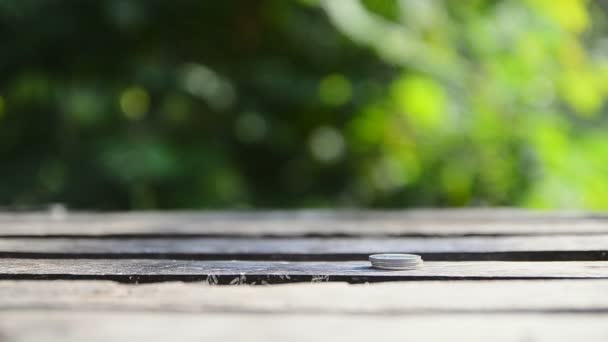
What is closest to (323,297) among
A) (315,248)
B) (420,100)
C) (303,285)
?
(303,285)

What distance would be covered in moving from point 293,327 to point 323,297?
0.46 feet

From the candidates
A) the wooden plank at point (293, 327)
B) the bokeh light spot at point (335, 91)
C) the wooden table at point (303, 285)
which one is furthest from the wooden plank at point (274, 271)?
the bokeh light spot at point (335, 91)

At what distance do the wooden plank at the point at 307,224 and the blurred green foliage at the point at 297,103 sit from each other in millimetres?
2039

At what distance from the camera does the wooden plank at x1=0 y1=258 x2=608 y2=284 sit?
97cm

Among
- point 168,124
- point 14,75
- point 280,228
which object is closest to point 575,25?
point 168,124

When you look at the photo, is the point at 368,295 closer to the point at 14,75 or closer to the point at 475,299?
the point at 475,299

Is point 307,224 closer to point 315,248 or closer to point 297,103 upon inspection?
point 315,248

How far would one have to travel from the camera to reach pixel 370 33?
429cm

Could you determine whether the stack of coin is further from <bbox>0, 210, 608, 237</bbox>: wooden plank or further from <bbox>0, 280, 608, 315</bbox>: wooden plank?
<bbox>0, 210, 608, 237</bbox>: wooden plank

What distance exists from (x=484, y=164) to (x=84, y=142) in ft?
7.31

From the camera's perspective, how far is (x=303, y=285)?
2.97 feet

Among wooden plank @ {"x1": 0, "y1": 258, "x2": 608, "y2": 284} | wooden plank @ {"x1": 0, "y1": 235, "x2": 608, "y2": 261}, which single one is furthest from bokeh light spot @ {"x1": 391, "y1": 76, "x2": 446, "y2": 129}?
wooden plank @ {"x1": 0, "y1": 258, "x2": 608, "y2": 284}

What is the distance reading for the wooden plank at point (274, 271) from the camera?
0.97 metres

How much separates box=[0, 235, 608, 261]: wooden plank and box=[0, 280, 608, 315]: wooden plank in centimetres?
31
